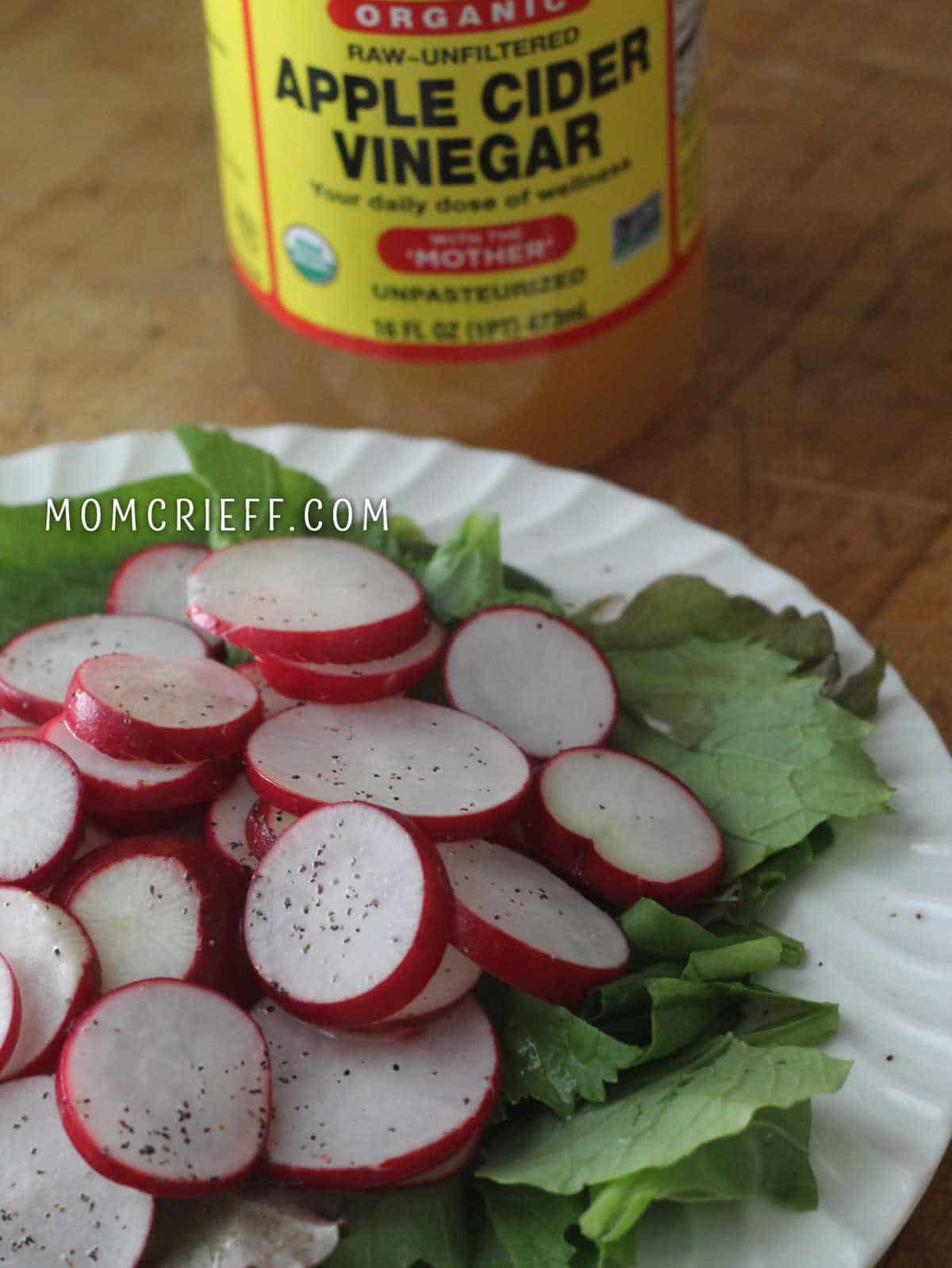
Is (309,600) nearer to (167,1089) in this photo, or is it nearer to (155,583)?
(155,583)

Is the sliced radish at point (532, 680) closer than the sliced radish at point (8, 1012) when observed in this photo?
No

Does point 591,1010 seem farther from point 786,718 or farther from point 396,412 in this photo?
point 396,412

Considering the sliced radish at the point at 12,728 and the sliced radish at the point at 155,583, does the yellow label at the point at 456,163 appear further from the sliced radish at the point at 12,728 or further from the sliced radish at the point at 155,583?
the sliced radish at the point at 12,728

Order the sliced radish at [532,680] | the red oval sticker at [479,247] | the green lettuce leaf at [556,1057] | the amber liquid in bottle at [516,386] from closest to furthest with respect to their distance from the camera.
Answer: the green lettuce leaf at [556,1057]
the sliced radish at [532,680]
the red oval sticker at [479,247]
the amber liquid in bottle at [516,386]

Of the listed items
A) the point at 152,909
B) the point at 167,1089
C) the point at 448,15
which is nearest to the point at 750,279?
the point at 448,15

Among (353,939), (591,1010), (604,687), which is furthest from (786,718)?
(353,939)

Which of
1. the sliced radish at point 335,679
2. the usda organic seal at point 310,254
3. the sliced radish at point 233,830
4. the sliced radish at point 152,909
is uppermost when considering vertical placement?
the usda organic seal at point 310,254

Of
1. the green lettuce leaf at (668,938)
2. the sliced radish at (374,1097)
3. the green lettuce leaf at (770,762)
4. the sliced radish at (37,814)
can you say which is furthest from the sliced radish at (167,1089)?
the green lettuce leaf at (770,762)
